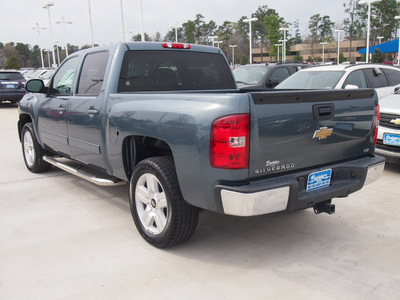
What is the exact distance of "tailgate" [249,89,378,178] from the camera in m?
2.81

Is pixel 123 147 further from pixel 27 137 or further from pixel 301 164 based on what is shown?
pixel 27 137

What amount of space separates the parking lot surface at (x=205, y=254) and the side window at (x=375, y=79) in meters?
3.65

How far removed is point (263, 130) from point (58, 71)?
372 cm

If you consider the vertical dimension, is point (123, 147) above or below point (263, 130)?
below

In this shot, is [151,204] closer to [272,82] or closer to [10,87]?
[272,82]

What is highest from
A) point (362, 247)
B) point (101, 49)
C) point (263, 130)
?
point (101, 49)

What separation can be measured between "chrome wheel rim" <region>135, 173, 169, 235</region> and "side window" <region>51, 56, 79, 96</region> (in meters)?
2.00

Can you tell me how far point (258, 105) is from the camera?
9.11 feet

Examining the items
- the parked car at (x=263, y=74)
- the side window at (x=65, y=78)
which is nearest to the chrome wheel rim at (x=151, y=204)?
the side window at (x=65, y=78)

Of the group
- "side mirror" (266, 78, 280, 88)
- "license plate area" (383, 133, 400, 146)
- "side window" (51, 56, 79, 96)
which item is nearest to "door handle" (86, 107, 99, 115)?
"side window" (51, 56, 79, 96)

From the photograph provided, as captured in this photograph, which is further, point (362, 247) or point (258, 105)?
point (362, 247)

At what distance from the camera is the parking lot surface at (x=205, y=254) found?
2840 millimetres

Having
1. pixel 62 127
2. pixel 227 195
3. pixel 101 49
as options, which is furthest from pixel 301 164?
pixel 62 127

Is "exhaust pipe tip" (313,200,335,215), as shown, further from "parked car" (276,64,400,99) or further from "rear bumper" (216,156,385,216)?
"parked car" (276,64,400,99)
